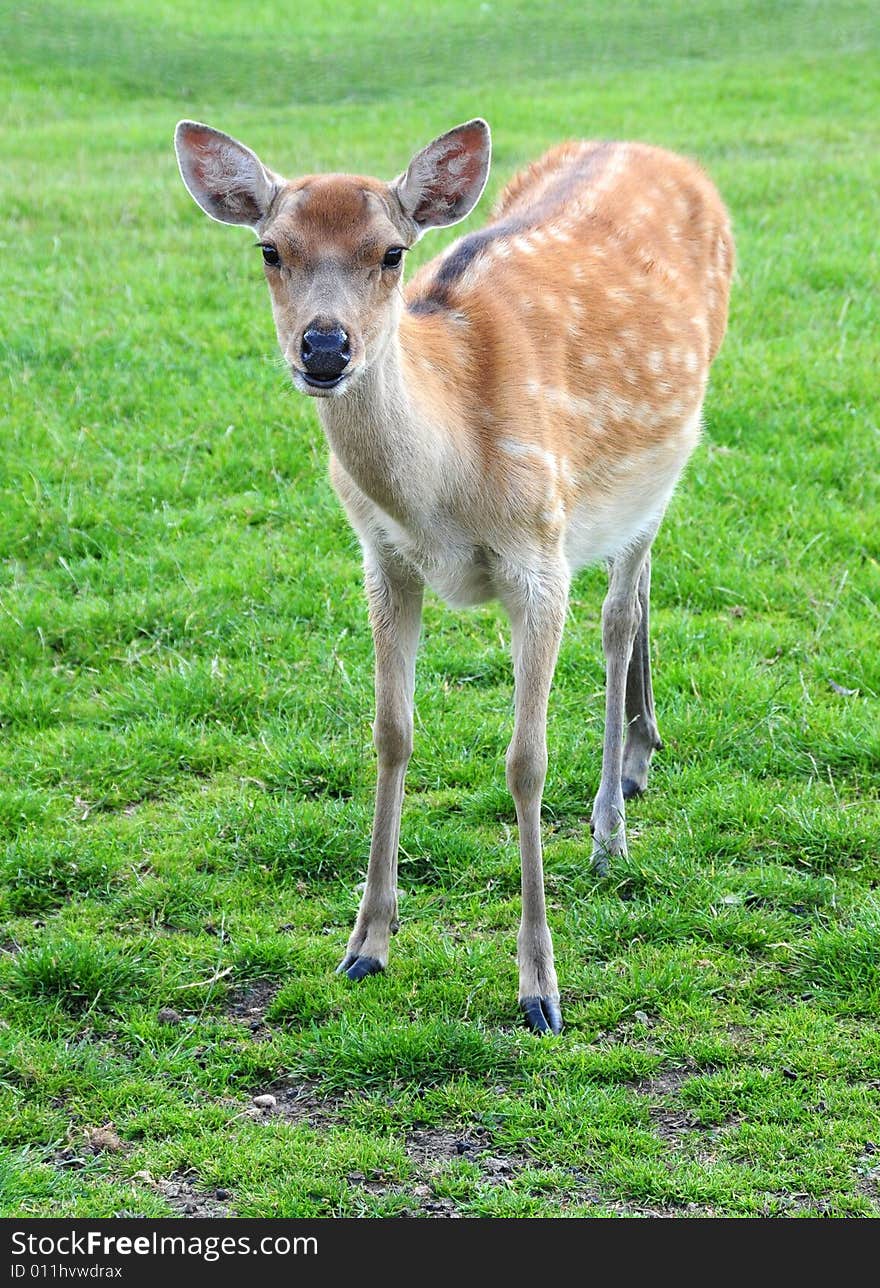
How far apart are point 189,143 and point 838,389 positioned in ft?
15.3

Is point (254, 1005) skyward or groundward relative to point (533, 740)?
groundward

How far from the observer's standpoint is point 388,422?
415 centimetres

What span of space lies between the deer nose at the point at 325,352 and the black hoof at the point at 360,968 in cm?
180

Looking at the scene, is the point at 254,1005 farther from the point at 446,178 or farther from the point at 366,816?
the point at 446,178

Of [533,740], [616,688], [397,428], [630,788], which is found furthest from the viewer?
[630,788]

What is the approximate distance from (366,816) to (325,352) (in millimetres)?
2052

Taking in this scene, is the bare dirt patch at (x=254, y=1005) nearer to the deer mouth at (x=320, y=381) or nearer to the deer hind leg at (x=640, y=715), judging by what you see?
the deer hind leg at (x=640, y=715)

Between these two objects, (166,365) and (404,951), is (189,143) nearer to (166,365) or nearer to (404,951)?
(404,951)

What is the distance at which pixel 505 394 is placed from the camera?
4.56 metres

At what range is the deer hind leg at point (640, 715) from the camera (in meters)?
5.50

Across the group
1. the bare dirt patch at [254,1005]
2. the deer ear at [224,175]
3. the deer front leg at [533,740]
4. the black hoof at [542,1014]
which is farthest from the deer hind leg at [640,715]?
the deer ear at [224,175]

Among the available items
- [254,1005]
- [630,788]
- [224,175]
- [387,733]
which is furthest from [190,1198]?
[224,175]

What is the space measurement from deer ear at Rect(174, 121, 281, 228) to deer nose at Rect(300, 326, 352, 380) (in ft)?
2.13

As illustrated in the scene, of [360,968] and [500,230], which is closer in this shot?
[360,968]
